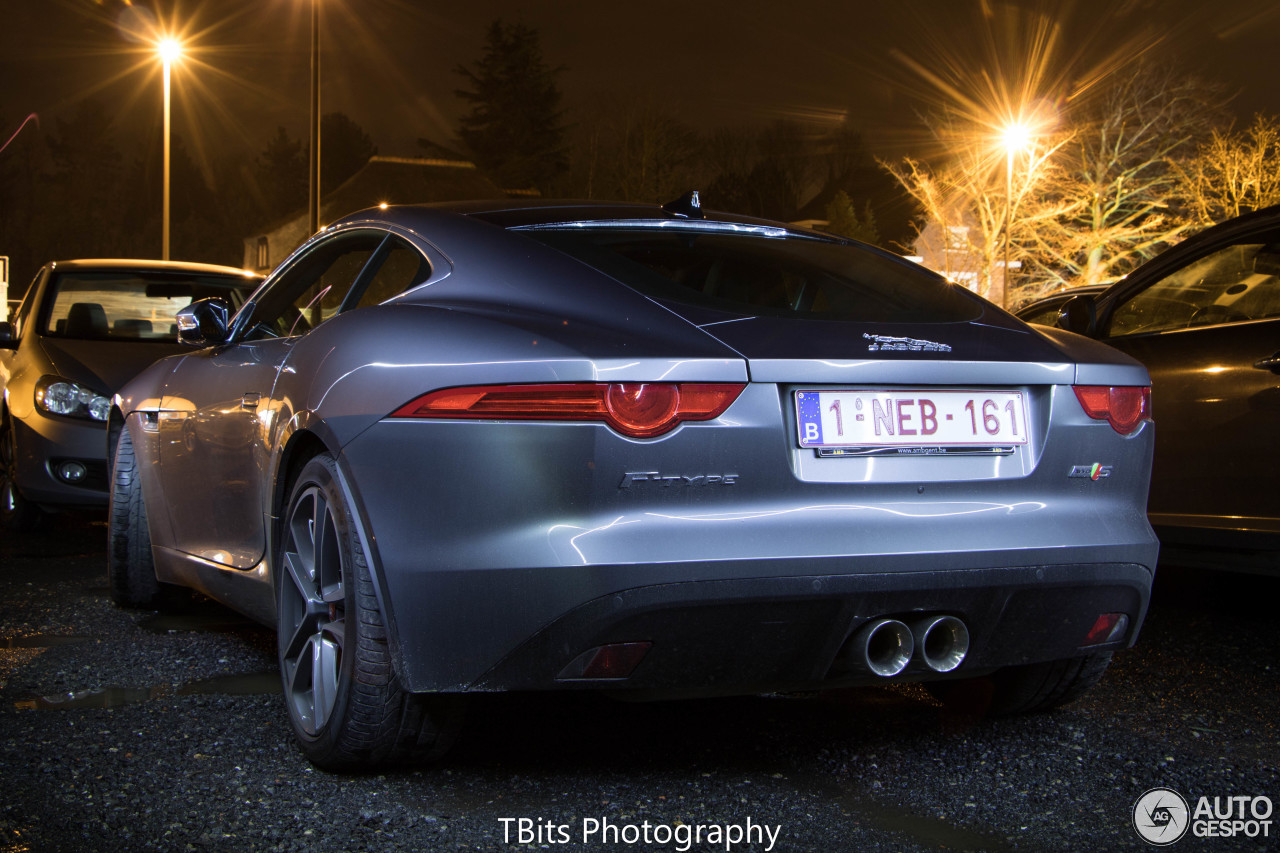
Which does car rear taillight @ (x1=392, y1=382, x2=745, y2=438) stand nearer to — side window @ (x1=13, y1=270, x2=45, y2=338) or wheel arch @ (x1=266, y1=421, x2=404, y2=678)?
wheel arch @ (x1=266, y1=421, x2=404, y2=678)

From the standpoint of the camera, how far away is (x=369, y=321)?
3.14m

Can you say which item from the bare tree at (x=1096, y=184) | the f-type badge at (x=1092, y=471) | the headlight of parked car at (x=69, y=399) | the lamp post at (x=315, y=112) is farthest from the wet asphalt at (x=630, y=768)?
the bare tree at (x=1096, y=184)

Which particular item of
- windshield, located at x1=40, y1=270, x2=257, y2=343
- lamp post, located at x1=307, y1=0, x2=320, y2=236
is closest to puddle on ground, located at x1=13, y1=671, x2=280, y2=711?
windshield, located at x1=40, y1=270, x2=257, y2=343

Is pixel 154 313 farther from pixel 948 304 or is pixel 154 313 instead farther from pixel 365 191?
pixel 365 191

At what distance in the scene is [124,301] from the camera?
8273 mm

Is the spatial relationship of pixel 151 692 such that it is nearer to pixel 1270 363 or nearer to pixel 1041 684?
pixel 1041 684

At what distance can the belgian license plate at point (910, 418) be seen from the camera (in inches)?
109

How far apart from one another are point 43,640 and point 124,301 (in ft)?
13.2

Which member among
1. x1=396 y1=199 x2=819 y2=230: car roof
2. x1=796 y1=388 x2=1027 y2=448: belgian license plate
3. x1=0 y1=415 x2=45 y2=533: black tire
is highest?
x1=396 y1=199 x2=819 y2=230: car roof

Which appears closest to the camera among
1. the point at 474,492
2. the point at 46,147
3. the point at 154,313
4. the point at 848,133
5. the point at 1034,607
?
the point at 474,492

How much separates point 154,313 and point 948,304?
625 centimetres

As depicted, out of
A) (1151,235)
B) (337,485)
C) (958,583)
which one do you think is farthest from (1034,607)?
(1151,235)

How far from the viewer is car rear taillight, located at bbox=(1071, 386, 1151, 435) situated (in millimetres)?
3084

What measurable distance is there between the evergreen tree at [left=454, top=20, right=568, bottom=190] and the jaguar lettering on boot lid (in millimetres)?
73435
